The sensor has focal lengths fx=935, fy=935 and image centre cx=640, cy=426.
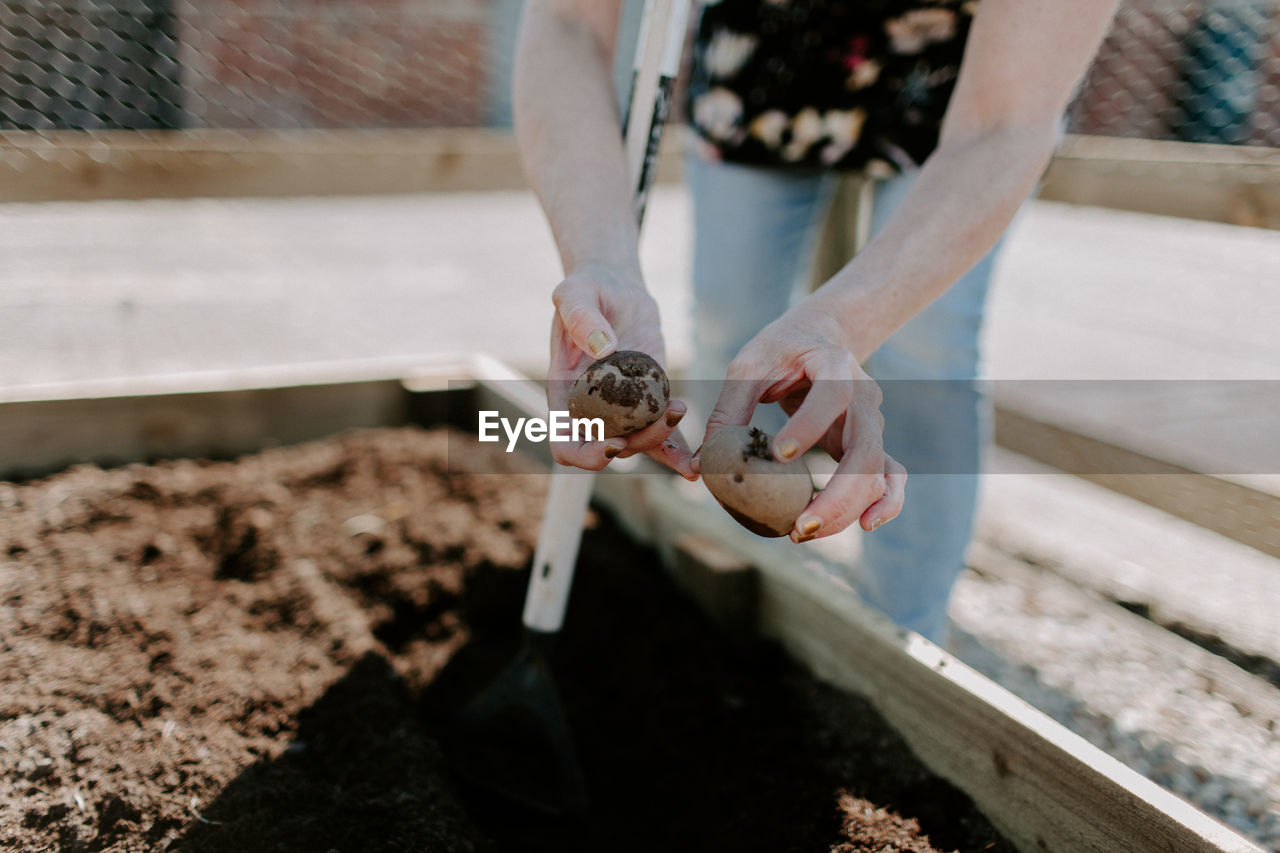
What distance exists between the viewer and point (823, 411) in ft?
2.72

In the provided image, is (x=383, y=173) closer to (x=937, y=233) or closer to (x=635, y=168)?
(x=635, y=168)

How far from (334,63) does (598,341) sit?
733 centimetres

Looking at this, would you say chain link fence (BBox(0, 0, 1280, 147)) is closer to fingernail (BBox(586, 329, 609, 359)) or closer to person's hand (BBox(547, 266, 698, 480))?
person's hand (BBox(547, 266, 698, 480))

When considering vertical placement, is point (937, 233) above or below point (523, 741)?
above

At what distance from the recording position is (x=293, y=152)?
2463 millimetres

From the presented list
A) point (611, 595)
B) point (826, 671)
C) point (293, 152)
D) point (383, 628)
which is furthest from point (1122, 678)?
point (293, 152)

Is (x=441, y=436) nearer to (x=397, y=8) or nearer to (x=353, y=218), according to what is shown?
(x=353, y=218)

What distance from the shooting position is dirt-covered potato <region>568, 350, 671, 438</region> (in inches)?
37.7

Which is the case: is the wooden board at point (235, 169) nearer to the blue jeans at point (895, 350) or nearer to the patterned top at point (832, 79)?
the blue jeans at point (895, 350)

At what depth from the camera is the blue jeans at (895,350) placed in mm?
1384

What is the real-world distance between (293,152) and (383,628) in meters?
1.47

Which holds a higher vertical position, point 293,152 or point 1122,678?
point 293,152

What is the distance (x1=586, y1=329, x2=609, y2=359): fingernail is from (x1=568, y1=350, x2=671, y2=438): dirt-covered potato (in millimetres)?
28

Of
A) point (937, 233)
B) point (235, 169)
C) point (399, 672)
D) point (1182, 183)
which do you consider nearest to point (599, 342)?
point (937, 233)
